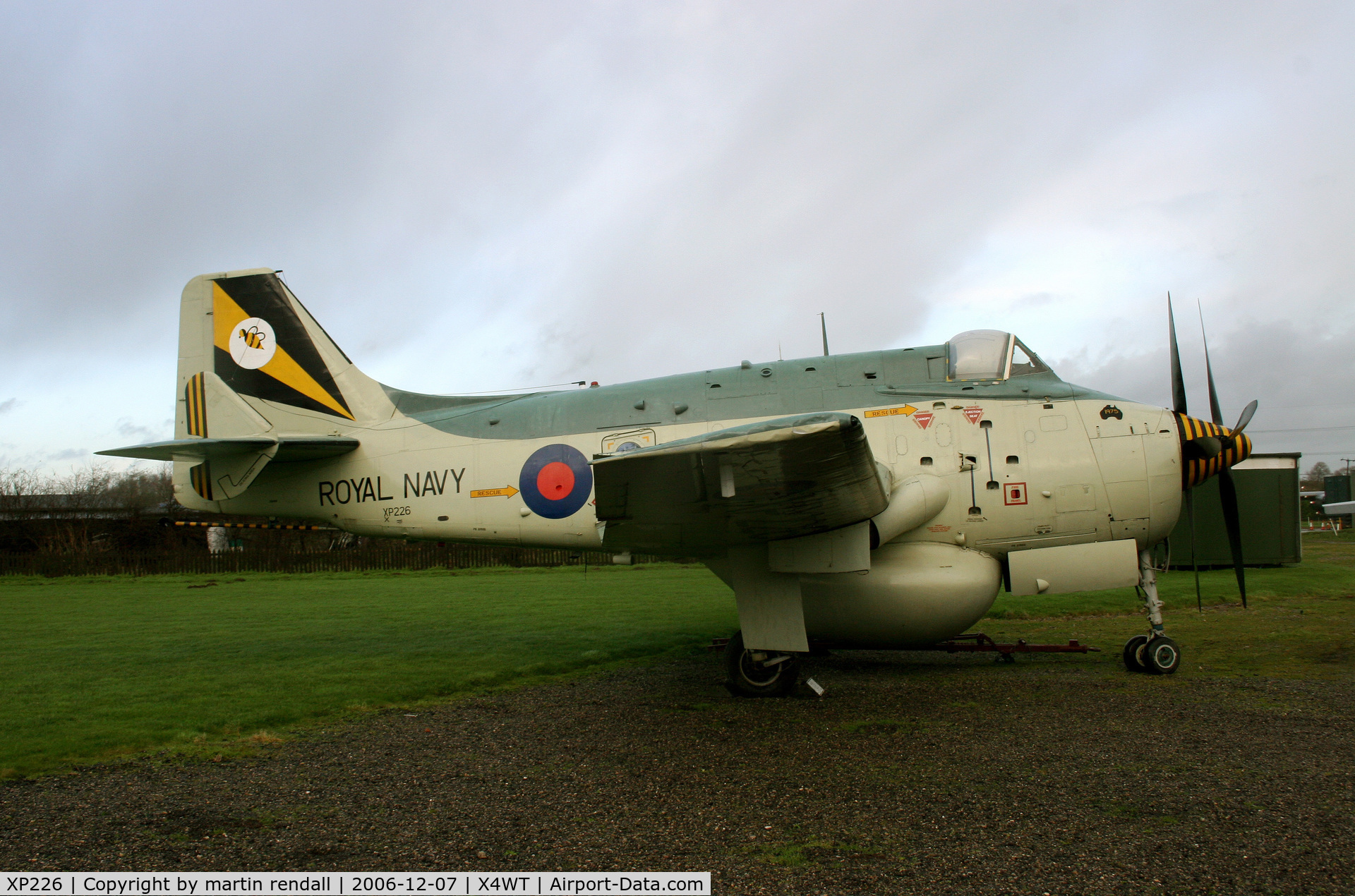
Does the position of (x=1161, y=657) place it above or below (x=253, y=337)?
below

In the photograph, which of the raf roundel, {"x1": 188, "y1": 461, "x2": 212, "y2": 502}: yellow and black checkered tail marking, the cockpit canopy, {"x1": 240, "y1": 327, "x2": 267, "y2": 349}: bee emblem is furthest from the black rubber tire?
{"x1": 240, "y1": 327, "x2": 267, "y2": 349}: bee emblem

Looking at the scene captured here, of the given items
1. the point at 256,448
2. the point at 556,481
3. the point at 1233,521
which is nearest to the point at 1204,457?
the point at 1233,521

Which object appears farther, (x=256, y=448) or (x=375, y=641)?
(x=375, y=641)

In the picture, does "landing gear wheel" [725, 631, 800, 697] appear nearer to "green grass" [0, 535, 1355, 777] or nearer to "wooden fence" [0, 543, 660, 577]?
"green grass" [0, 535, 1355, 777]

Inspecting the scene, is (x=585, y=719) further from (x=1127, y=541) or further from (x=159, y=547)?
(x=159, y=547)

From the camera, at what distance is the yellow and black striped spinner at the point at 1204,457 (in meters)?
7.66

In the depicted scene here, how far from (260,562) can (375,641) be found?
784 inches

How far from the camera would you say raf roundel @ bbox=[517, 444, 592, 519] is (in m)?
8.08

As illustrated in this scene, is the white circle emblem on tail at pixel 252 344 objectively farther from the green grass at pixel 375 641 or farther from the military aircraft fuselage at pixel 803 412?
the green grass at pixel 375 641

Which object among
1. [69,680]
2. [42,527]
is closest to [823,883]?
[69,680]

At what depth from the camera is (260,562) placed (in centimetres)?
2767

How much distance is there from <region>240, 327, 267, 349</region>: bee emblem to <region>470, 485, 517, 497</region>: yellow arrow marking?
153 inches

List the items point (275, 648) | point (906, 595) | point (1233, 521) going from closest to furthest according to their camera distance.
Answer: point (906, 595) → point (1233, 521) → point (275, 648)

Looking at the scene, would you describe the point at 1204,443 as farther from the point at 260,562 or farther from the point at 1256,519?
the point at 260,562
